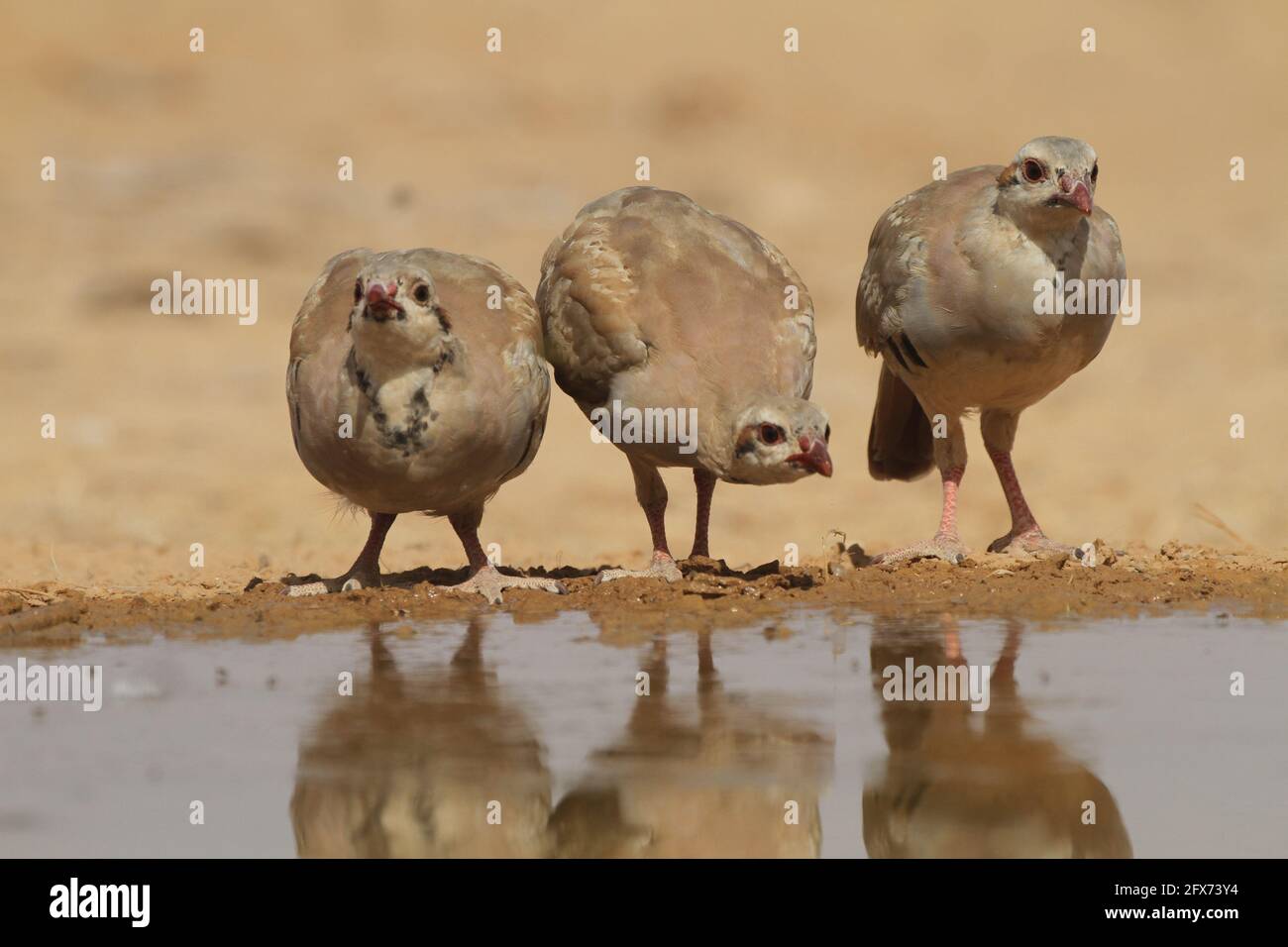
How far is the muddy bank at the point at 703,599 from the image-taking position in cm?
853

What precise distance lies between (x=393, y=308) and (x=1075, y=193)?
3.40 metres

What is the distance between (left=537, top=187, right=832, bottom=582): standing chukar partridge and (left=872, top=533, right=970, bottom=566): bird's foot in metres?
1.06

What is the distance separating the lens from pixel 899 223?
10.8 m

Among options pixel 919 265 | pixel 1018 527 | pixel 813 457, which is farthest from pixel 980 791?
pixel 1018 527

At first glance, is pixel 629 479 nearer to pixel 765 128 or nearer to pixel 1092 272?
pixel 1092 272

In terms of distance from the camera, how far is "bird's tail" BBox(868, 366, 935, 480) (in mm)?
11938

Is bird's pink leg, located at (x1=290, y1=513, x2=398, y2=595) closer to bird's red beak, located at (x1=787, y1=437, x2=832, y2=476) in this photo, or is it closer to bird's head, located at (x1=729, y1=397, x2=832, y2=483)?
bird's head, located at (x1=729, y1=397, x2=832, y2=483)

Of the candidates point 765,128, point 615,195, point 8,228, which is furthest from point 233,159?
point 615,195

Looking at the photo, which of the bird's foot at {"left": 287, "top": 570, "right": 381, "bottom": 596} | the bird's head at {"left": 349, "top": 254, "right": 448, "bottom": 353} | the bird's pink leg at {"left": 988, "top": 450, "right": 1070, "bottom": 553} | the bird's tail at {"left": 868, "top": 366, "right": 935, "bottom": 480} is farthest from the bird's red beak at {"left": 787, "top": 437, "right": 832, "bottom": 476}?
the bird's tail at {"left": 868, "top": 366, "right": 935, "bottom": 480}

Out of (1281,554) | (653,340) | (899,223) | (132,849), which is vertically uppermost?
(899,223)

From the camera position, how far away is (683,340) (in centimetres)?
941

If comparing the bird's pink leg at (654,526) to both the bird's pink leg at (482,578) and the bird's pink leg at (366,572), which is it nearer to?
the bird's pink leg at (482,578)

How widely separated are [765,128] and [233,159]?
10279 millimetres

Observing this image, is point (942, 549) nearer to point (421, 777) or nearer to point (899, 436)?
point (899, 436)
